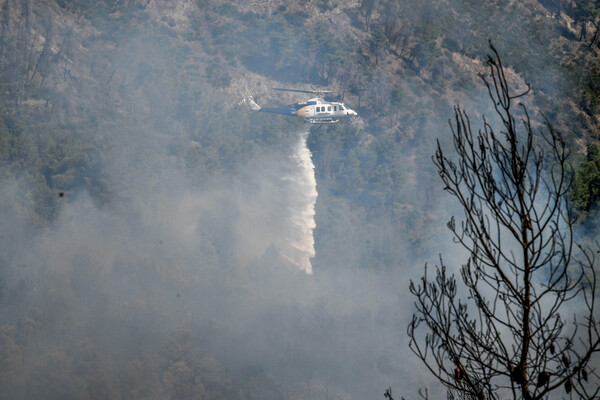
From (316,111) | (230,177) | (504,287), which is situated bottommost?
(230,177)

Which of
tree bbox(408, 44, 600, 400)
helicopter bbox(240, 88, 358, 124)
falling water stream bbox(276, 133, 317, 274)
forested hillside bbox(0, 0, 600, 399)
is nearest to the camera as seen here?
tree bbox(408, 44, 600, 400)

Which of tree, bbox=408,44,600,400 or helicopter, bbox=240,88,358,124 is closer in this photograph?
tree, bbox=408,44,600,400

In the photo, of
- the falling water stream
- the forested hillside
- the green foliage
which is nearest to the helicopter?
the forested hillside

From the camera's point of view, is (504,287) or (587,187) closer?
(504,287)

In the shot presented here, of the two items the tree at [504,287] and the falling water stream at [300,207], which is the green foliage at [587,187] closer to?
the falling water stream at [300,207]

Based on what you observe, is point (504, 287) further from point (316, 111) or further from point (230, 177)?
point (230, 177)

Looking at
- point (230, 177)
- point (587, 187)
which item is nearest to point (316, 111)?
point (230, 177)

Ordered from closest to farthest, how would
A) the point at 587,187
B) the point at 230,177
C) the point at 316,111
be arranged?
1. the point at 316,111
2. the point at 587,187
3. the point at 230,177

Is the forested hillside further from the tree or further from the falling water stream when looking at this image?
the tree

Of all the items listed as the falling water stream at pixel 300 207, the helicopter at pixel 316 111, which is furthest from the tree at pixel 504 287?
the falling water stream at pixel 300 207

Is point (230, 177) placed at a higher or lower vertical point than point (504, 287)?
lower
